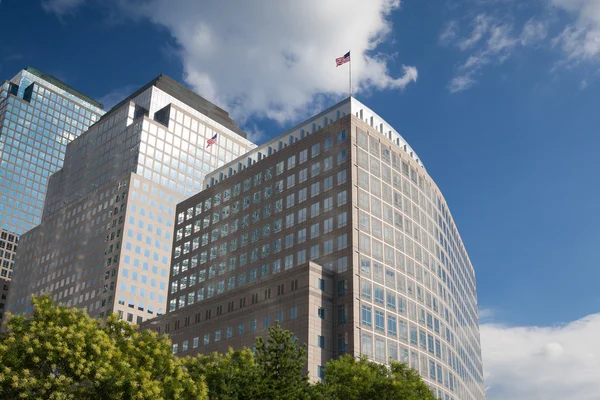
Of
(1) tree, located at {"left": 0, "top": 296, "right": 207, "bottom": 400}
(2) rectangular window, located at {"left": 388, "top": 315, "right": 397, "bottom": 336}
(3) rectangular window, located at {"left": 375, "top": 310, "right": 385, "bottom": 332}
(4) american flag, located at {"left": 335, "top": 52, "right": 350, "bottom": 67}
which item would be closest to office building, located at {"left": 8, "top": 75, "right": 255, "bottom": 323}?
(4) american flag, located at {"left": 335, "top": 52, "right": 350, "bottom": 67}

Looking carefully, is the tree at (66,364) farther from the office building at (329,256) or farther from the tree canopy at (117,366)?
the office building at (329,256)

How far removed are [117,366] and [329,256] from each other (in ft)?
209

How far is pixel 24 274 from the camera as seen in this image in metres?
198

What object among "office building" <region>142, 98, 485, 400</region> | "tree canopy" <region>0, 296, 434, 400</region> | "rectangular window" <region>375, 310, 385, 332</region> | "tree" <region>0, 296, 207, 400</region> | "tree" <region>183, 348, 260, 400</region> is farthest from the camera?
"rectangular window" <region>375, 310, 385, 332</region>

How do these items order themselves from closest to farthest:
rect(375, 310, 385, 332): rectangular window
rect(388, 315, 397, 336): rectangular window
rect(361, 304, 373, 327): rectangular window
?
rect(361, 304, 373, 327): rectangular window < rect(375, 310, 385, 332): rectangular window < rect(388, 315, 397, 336): rectangular window

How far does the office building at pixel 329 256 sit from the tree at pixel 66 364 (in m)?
51.9

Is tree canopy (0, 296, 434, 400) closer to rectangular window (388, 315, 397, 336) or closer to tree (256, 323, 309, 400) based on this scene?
tree (256, 323, 309, 400)

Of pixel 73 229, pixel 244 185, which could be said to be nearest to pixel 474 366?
pixel 244 185

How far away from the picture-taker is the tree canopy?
40062 mm

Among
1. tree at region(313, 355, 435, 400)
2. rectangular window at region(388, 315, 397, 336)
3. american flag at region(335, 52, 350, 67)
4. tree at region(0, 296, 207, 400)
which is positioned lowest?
tree at region(0, 296, 207, 400)

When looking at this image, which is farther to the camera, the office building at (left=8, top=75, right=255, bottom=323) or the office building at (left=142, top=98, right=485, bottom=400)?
the office building at (left=8, top=75, right=255, bottom=323)

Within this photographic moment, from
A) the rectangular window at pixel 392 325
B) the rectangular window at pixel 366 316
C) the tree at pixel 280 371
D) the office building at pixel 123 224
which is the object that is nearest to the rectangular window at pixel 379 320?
the rectangular window at pixel 366 316

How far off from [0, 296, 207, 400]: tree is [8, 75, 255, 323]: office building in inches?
4602

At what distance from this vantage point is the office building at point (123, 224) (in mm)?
164250
